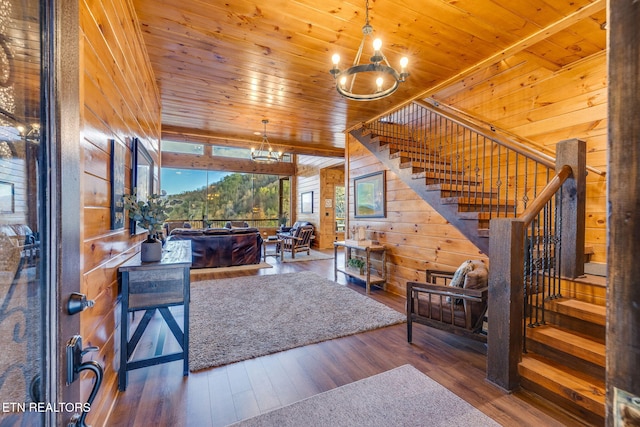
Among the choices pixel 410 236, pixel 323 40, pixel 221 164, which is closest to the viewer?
pixel 323 40

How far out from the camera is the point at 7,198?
0.54 m

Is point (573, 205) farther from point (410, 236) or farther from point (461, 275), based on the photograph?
point (410, 236)

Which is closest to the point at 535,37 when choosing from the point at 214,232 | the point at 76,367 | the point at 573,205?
the point at 573,205

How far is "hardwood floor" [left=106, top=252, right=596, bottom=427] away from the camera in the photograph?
70.2 inches

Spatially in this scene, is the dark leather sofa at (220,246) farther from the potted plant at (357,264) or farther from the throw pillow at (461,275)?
the throw pillow at (461,275)

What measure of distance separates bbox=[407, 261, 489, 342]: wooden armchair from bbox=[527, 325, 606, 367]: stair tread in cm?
40

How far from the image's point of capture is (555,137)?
313 cm

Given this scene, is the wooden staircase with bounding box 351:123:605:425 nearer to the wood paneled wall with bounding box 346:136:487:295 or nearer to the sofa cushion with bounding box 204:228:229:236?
the wood paneled wall with bounding box 346:136:487:295

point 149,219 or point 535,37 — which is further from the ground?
point 535,37

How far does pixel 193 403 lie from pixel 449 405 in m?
1.75

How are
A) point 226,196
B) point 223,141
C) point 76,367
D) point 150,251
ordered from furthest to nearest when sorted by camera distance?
point 226,196
point 223,141
point 150,251
point 76,367

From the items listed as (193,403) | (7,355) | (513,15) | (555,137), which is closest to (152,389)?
(193,403)

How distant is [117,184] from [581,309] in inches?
142

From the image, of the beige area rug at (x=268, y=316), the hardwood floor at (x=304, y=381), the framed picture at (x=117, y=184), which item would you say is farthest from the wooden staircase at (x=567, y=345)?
the framed picture at (x=117, y=184)
